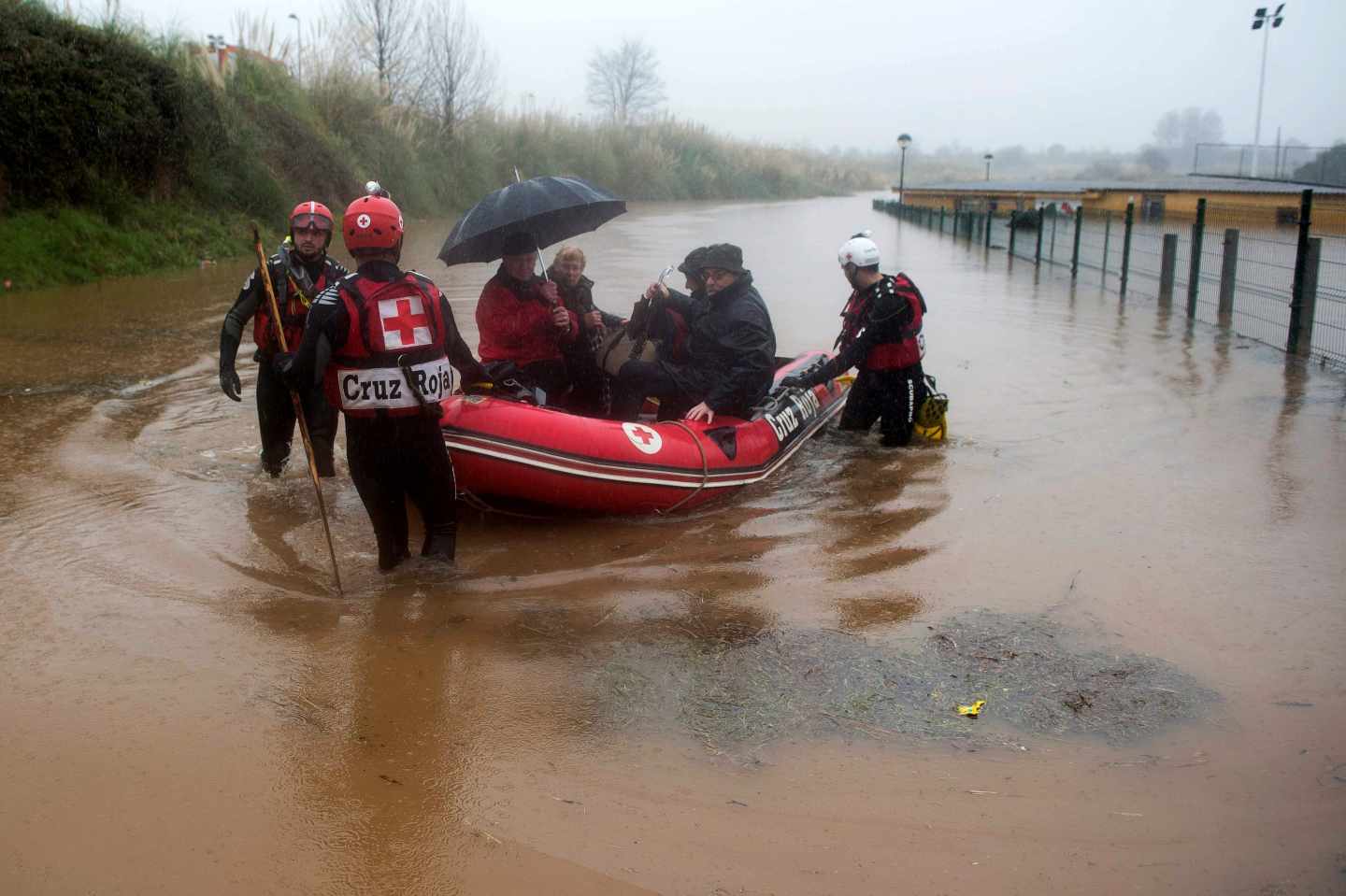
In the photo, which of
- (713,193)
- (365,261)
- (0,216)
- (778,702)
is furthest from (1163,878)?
(713,193)

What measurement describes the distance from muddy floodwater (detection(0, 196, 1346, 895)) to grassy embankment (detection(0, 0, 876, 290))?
861 centimetres

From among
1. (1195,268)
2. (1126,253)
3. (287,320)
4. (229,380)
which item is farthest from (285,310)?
(1126,253)

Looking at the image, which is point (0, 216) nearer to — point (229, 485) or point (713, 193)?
point (229, 485)

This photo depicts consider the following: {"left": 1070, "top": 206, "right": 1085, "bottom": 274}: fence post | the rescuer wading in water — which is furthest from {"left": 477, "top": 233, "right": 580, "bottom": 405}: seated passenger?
{"left": 1070, "top": 206, "right": 1085, "bottom": 274}: fence post

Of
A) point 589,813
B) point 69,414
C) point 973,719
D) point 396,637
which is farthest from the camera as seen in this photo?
point 69,414

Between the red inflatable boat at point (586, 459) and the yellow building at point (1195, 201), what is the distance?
10993 millimetres

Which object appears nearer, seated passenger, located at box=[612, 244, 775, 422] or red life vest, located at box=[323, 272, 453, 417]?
red life vest, located at box=[323, 272, 453, 417]

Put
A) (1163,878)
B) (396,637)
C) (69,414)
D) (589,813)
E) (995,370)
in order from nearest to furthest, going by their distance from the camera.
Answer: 1. (1163,878)
2. (589,813)
3. (396,637)
4. (69,414)
5. (995,370)

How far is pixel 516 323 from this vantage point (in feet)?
23.3

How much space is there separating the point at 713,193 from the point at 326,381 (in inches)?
2034

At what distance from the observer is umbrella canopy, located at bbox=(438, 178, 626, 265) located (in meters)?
6.64

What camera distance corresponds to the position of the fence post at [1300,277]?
430 inches

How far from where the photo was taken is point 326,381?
17.9 ft

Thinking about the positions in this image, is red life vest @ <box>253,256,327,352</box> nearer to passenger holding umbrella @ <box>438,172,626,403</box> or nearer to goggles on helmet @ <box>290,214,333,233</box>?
goggles on helmet @ <box>290,214,333,233</box>
